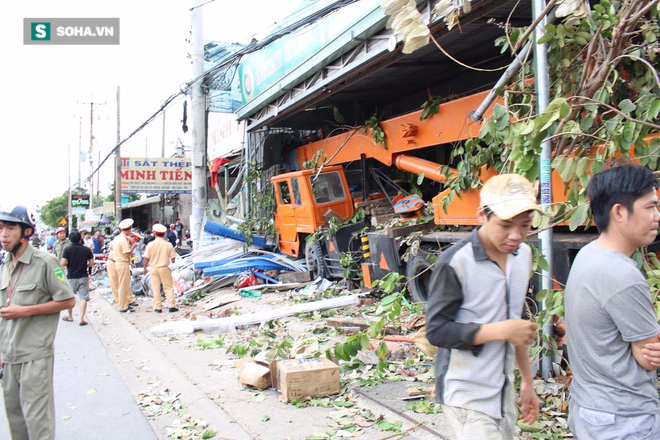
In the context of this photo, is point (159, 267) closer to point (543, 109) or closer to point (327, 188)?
point (327, 188)

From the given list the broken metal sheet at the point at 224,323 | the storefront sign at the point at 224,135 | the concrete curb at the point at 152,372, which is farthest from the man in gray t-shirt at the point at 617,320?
the storefront sign at the point at 224,135

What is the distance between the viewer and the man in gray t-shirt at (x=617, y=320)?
1.74 meters

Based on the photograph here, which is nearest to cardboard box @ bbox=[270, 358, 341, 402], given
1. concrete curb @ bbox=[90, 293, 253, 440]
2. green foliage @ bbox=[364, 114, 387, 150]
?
concrete curb @ bbox=[90, 293, 253, 440]

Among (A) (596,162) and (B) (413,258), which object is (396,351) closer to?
(B) (413,258)

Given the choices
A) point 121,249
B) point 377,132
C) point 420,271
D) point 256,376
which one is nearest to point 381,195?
point 377,132

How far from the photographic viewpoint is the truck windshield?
1063 centimetres

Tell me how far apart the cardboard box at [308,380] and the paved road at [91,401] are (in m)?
1.17

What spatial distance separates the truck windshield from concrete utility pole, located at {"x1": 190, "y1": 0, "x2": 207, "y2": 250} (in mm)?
4070

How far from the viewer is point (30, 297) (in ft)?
11.1

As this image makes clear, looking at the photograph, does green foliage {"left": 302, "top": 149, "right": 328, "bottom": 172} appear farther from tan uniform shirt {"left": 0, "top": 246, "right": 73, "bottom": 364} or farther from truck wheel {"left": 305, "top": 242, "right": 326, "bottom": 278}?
tan uniform shirt {"left": 0, "top": 246, "right": 73, "bottom": 364}

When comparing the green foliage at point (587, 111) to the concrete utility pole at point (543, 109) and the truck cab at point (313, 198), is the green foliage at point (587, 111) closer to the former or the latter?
the concrete utility pole at point (543, 109)

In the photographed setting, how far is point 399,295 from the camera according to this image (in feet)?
12.6

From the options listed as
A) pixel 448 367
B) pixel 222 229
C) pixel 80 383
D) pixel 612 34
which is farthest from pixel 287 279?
pixel 448 367

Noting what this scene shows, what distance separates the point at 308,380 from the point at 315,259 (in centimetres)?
633
